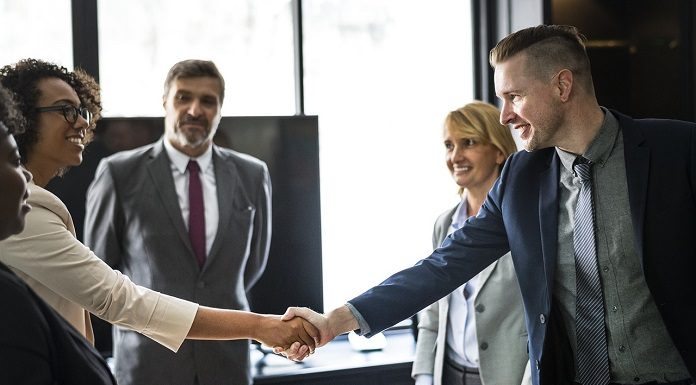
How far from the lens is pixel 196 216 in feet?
11.2

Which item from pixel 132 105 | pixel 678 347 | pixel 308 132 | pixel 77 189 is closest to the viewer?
pixel 678 347

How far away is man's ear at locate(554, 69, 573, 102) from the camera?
2.34m

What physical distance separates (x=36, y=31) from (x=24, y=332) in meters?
2.99

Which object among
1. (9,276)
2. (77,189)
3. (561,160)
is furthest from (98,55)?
(9,276)

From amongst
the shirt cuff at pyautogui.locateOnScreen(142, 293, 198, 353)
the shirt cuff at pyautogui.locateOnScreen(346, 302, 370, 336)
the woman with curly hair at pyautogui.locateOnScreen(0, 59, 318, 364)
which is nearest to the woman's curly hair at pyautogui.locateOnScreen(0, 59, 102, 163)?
the woman with curly hair at pyautogui.locateOnScreen(0, 59, 318, 364)

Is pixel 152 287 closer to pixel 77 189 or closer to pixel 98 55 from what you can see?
pixel 77 189

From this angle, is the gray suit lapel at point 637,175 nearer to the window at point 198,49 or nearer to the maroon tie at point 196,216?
the maroon tie at point 196,216

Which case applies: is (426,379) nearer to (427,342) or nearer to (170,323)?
(427,342)

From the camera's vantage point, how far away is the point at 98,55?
4062mm

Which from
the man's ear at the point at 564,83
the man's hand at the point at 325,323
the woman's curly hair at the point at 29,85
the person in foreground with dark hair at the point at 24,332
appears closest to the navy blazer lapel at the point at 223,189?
the man's hand at the point at 325,323

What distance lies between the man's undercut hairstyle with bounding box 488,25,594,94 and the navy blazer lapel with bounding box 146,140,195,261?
1490 mm

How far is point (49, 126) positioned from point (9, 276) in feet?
3.15

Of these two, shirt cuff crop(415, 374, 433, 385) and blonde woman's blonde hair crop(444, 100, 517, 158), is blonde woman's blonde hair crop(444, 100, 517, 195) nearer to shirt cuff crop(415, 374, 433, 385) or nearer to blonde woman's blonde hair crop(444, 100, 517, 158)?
blonde woman's blonde hair crop(444, 100, 517, 158)

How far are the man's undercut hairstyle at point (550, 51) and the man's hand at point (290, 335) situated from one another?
3.33 feet
